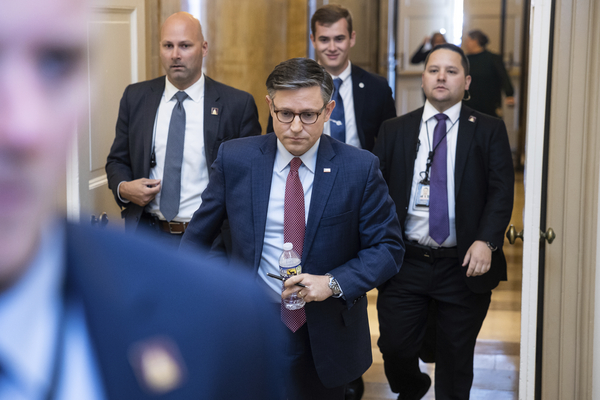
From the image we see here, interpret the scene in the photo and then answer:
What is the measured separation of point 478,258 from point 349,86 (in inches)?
52.4

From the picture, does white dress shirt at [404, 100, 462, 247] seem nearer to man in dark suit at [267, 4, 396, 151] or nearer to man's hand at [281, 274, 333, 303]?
man in dark suit at [267, 4, 396, 151]

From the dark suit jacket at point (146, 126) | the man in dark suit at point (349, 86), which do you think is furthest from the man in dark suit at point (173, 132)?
the man in dark suit at point (349, 86)

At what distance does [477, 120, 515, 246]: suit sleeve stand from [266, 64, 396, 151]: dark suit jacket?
792mm

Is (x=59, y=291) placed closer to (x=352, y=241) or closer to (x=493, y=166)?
(x=352, y=241)

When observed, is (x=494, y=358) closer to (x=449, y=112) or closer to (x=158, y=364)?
(x=449, y=112)

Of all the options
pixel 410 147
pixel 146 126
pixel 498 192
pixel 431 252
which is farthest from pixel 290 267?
pixel 146 126

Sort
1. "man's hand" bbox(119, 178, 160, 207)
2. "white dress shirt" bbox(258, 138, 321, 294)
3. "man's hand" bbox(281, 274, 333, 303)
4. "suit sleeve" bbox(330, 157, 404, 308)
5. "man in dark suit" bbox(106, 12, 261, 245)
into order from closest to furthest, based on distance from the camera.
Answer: "man's hand" bbox(281, 274, 333, 303), "suit sleeve" bbox(330, 157, 404, 308), "white dress shirt" bbox(258, 138, 321, 294), "man's hand" bbox(119, 178, 160, 207), "man in dark suit" bbox(106, 12, 261, 245)

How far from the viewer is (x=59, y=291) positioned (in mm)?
491

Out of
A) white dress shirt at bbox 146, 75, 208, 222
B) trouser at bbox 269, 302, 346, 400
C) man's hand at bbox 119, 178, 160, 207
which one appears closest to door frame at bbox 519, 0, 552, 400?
trouser at bbox 269, 302, 346, 400

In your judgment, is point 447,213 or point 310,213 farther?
point 447,213

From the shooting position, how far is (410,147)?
327cm

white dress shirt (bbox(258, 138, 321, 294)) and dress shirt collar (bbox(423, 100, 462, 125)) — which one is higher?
dress shirt collar (bbox(423, 100, 462, 125))

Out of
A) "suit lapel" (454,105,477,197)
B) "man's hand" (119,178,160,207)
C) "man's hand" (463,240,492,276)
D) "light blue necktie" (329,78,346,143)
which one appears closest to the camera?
"man's hand" (463,240,492,276)

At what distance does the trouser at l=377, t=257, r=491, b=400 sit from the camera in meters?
3.24
